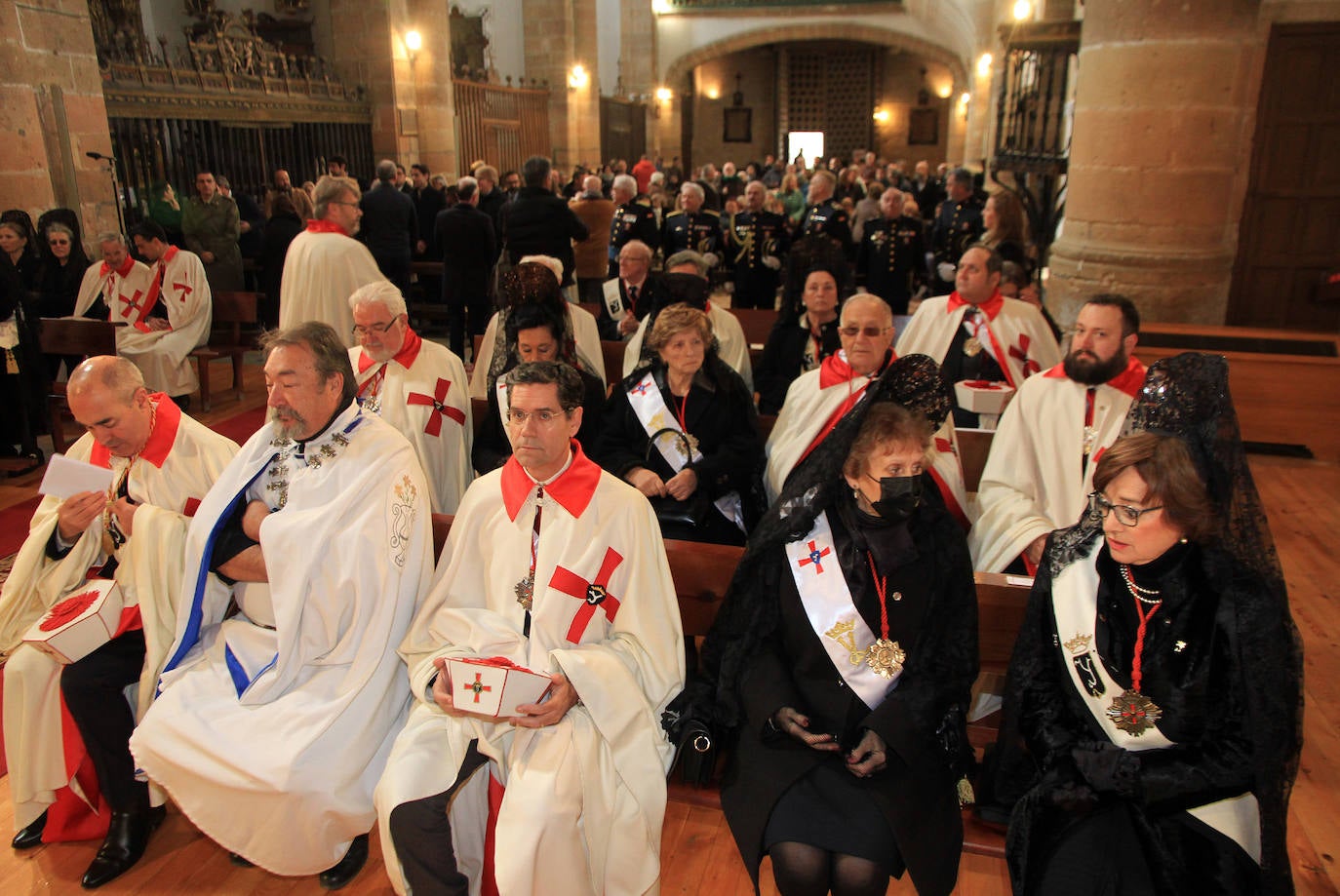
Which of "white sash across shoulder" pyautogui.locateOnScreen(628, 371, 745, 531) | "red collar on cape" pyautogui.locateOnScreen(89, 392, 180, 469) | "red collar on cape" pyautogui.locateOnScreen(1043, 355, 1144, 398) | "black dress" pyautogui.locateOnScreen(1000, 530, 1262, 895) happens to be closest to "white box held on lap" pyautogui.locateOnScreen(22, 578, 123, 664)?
"red collar on cape" pyautogui.locateOnScreen(89, 392, 180, 469)

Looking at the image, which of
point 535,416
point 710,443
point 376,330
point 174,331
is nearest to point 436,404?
point 376,330

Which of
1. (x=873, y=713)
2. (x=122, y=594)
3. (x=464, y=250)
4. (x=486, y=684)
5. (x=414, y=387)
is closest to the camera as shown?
(x=486, y=684)

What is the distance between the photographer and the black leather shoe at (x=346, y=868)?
9.22 feet

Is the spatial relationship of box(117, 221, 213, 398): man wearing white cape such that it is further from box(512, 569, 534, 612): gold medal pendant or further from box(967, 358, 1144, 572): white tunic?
box(967, 358, 1144, 572): white tunic

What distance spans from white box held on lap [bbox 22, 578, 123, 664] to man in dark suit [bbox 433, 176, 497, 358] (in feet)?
18.8

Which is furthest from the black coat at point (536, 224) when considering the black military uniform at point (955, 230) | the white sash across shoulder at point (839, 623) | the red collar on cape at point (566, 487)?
the white sash across shoulder at point (839, 623)

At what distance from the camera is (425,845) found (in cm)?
244

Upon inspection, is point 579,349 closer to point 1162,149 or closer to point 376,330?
point 376,330

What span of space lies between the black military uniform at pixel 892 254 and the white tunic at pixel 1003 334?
3289mm

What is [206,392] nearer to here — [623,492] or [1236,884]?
[623,492]

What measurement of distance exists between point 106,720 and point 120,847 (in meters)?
0.37

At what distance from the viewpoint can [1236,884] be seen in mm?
2230

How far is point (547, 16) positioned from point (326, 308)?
1432 cm

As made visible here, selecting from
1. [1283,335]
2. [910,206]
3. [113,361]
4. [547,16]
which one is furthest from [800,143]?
[113,361]
